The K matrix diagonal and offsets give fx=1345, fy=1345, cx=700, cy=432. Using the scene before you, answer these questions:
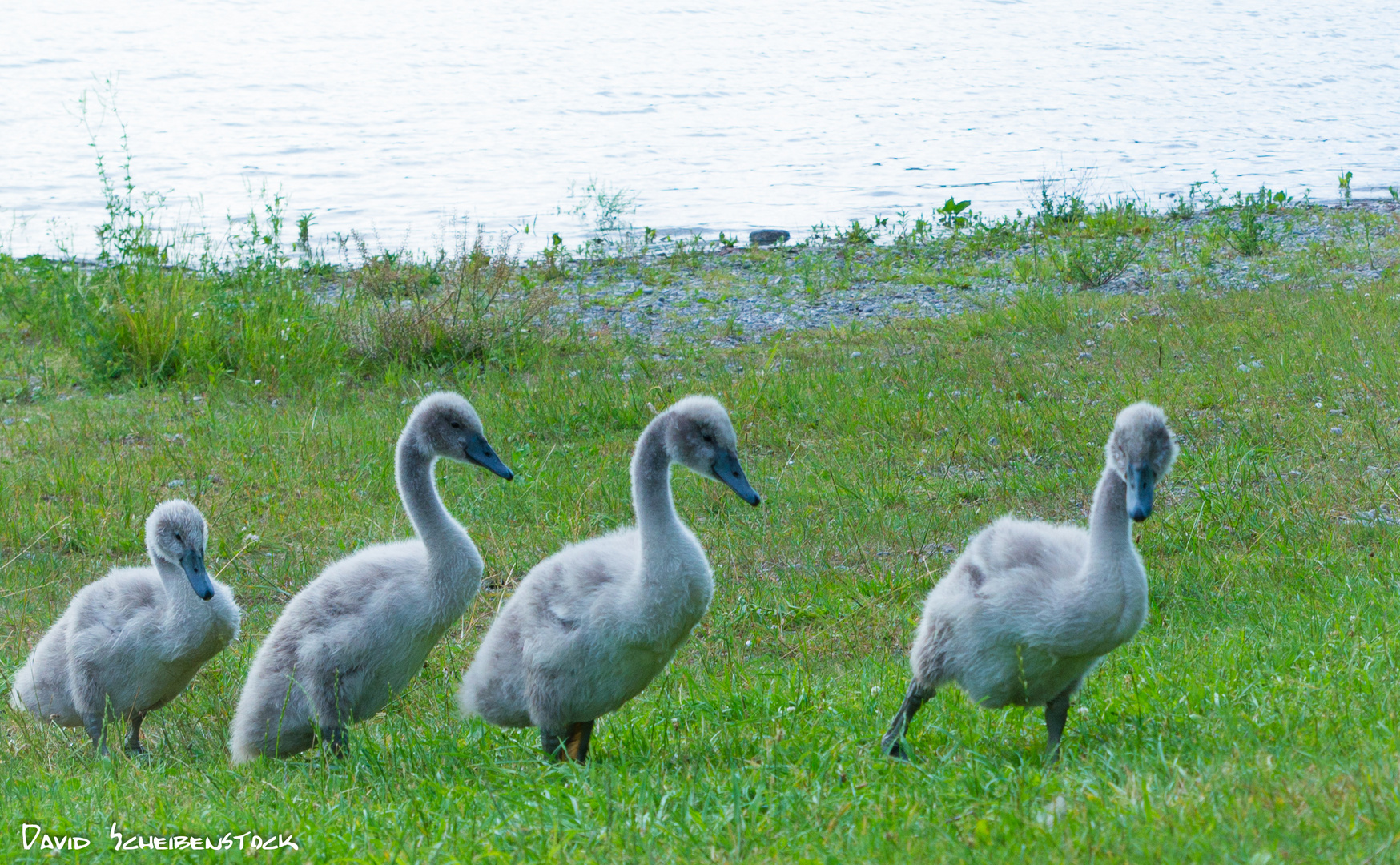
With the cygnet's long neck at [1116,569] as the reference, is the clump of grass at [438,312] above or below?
below

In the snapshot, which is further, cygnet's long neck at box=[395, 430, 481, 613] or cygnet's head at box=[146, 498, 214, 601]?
cygnet's head at box=[146, 498, 214, 601]

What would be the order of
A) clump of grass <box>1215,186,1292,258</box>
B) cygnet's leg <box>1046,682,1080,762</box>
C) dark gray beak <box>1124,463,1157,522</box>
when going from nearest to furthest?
Result: 1. dark gray beak <box>1124,463,1157,522</box>
2. cygnet's leg <box>1046,682,1080,762</box>
3. clump of grass <box>1215,186,1292,258</box>

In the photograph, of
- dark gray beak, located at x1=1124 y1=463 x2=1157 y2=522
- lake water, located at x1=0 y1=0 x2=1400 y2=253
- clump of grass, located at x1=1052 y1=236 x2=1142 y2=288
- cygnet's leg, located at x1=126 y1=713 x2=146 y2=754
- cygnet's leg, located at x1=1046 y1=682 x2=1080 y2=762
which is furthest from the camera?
lake water, located at x1=0 y1=0 x2=1400 y2=253

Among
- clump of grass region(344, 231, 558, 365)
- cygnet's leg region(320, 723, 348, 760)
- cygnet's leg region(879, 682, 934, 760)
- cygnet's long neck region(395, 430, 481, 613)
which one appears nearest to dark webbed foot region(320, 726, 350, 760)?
cygnet's leg region(320, 723, 348, 760)

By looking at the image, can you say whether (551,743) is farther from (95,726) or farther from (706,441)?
(95,726)

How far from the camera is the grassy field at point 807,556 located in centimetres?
372

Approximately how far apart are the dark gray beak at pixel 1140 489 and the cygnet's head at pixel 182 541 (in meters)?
3.56

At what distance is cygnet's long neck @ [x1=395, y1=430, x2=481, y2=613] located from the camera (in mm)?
5090

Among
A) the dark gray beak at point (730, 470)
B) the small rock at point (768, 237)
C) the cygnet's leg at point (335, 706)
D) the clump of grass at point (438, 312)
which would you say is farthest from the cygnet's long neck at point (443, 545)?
the small rock at point (768, 237)

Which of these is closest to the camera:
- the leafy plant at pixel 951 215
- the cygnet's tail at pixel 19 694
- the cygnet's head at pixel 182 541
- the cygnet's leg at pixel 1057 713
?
the cygnet's leg at pixel 1057 713

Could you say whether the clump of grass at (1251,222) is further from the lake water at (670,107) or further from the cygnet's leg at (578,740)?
the cygnet's leg at (578,740)

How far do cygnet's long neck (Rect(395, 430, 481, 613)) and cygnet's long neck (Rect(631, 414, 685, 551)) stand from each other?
0.73 meters
